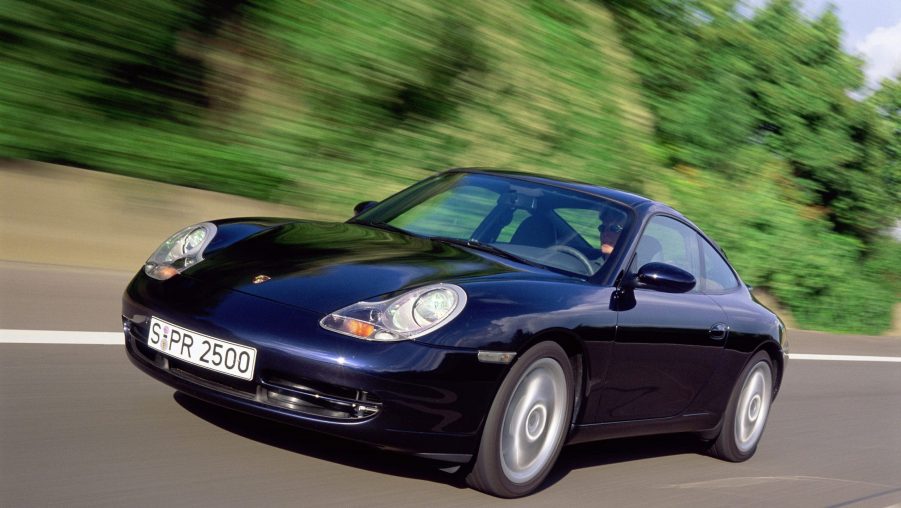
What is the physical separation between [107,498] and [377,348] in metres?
0.99

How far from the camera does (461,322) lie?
4020 mm

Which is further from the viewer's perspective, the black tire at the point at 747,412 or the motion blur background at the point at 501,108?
the motion blur background at the point at 501,108

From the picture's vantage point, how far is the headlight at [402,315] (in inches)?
156

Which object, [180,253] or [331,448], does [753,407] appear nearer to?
[331,448]

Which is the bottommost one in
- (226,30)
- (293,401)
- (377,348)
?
→ (293,401)

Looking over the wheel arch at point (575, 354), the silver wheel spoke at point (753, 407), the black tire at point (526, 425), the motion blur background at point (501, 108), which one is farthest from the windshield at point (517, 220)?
the motion blur background at point (501, 108)

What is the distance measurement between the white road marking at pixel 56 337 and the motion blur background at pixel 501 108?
1.58 metres

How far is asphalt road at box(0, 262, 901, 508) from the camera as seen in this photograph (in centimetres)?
380

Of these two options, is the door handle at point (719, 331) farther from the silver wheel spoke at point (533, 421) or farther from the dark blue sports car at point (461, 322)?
the silver wheel spoke at point (533, 421)

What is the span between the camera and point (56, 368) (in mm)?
5074

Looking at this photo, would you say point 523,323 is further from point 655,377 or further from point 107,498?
point 107,498

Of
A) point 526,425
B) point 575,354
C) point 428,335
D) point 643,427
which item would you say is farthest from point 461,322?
point 643,427

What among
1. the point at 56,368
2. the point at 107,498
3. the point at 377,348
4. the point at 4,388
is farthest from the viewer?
the point at 56,368

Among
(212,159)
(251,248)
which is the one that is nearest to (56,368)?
(251,248)
